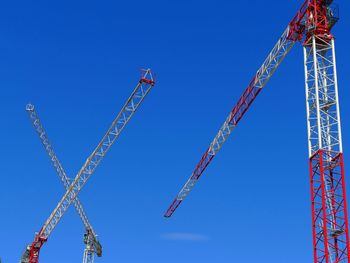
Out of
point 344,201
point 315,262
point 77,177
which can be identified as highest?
point 77,177

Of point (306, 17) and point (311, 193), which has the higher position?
point (306, 17)

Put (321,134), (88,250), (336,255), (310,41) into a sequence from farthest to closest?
1. (88,250)
2. (310,41)
3. (321,134)
4. (336,255)

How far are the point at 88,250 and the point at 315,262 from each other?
10041cm

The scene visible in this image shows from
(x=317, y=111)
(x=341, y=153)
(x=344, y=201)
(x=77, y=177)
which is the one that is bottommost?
(x=344, y=201)

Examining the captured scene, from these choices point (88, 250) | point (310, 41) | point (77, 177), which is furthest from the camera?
point (88, 250)

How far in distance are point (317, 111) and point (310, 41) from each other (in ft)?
34.0

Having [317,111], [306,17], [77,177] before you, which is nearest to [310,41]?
[306,17]

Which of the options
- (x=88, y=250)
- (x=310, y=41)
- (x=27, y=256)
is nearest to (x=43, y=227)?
(x=27, y=256)

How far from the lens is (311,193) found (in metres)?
77.2

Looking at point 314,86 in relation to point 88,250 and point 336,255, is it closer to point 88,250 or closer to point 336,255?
point 336,255

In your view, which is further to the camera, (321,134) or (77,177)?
(77,177)

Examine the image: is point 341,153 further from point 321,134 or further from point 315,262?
point 315,262

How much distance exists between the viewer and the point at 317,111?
80.9m

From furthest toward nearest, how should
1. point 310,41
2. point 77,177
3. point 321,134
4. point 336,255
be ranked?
point 77,177
point 310,41
point 321,134
point 336,255
